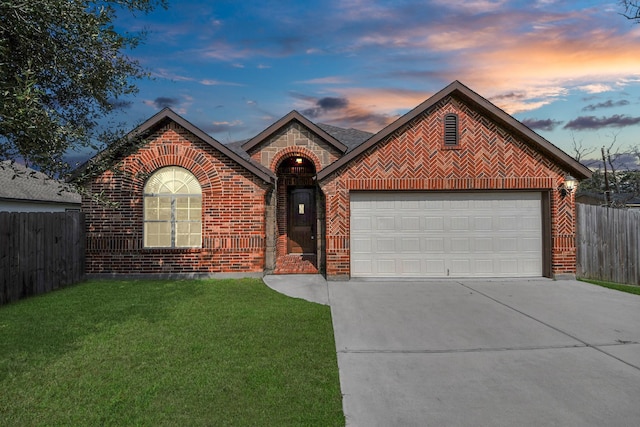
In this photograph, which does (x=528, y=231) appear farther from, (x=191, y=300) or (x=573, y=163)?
(x=191, y=300)

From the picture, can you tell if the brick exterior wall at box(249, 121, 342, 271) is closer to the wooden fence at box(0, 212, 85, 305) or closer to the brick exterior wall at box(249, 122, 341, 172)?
the brick exterior wall at box(249, 122, 341, 172)

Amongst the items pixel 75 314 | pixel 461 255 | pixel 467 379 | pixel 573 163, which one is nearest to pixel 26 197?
pixel 75 314

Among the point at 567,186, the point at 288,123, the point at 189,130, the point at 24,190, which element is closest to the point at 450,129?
the point at 567,186

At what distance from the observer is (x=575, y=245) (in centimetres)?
1026

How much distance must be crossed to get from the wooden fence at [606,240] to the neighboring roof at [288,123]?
7.74 m

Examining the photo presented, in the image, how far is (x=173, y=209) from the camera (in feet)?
35.0

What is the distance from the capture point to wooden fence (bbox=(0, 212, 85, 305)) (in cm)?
802

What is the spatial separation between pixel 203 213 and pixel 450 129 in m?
7.50

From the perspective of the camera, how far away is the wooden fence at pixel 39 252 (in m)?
8.02

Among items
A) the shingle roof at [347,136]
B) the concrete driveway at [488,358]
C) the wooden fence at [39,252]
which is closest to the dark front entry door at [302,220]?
the shingle roof at [347,136]

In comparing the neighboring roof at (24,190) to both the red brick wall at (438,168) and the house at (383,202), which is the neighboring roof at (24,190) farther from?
the red brick wall at (438,168)

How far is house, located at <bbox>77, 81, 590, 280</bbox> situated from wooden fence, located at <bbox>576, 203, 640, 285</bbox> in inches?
28.1

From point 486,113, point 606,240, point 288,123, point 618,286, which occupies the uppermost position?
point 288,123

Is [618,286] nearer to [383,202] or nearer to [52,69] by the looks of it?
[383,202]
